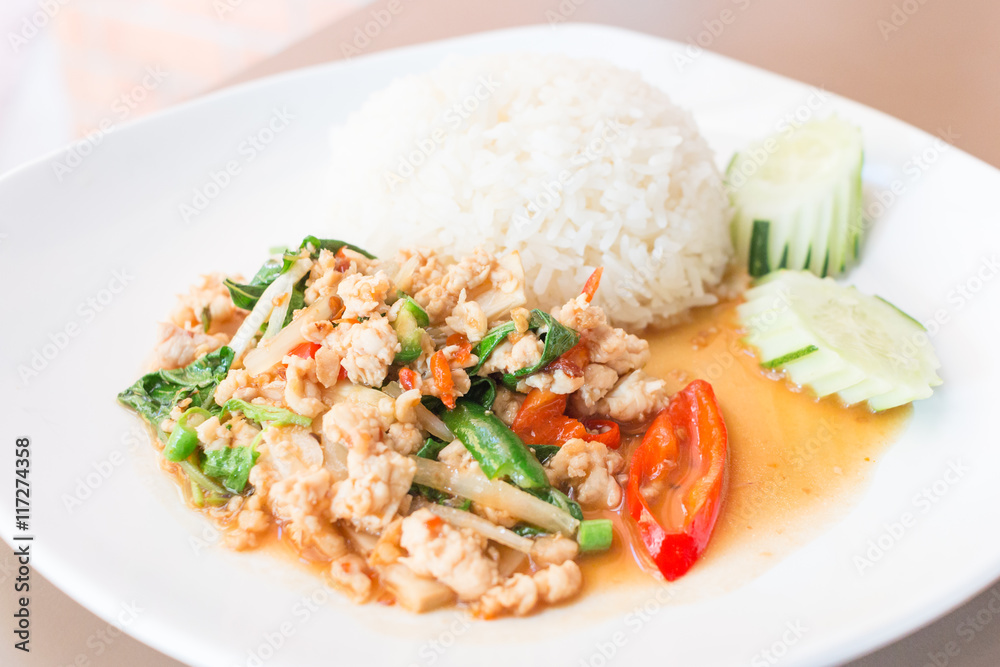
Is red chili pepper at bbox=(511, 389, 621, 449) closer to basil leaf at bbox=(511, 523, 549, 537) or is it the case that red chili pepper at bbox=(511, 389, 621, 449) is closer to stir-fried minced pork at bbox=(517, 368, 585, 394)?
stir-fried minced pork at bbox=(517, 368, 585, 394)

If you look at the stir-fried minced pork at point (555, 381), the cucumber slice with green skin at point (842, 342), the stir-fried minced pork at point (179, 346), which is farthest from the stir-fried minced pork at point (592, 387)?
the stir-fried minced pork at point (179, 346)

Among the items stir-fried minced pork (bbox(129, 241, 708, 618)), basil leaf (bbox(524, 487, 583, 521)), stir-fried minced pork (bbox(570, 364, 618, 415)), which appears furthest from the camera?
stir-fried minced pork (bbox(570, 364, 618, 415))

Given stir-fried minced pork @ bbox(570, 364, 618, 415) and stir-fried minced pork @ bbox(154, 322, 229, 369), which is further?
stir-fried minced pork @ bbox(154, 322, 229, 369)

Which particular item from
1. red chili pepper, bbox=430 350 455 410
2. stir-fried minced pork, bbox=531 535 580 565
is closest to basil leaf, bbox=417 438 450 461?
red chili pepper, bbox=430 350 455 410

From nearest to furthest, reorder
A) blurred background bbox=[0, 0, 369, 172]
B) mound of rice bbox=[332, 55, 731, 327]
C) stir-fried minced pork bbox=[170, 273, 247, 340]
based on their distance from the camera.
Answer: stir-fried minced pork bbox=[170, 273, 247, 340] → mound of rice bbox=[332, 55, 731, 327] → blurred background bbox=[0, 0, 369, 172]

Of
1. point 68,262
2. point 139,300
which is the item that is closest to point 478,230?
point 139,300

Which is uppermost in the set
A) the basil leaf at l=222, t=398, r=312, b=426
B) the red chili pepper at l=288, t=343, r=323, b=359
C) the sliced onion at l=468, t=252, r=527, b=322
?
the red chili pepper at l=288, t=343, r=323, b=359

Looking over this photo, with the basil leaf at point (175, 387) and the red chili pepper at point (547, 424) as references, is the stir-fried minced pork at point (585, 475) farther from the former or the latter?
the basil leaf at point (175, 387)
